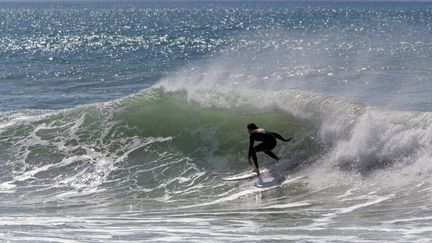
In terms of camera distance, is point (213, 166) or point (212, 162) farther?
point (212, 162)

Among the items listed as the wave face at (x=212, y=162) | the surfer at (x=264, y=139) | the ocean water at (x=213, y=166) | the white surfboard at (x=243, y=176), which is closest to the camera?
the ocean water at (x=213, y=166)

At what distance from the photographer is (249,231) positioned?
12.2 metres

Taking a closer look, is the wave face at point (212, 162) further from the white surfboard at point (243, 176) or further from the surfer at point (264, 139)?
the surfer at point (264, 139)

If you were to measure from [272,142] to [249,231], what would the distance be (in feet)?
16.5

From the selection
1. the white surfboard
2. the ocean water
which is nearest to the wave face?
the ocean water

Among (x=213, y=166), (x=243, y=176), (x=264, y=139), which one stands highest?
(x=264, y=139)

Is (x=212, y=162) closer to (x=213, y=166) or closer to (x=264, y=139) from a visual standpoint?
(x=213, y=166)

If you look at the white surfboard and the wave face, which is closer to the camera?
the wave face

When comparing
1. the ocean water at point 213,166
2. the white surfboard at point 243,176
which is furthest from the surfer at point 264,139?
the ocean water at point 213,166

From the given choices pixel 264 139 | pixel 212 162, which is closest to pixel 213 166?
pixel 212 162

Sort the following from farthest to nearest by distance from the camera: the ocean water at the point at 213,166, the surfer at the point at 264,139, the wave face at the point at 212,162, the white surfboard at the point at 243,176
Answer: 1. the surfer at the point at 264,139
2. the white surfboard at the point at 243,176
3. the wave face at the point at 212,162
4. the ocean water at the point at 213,166

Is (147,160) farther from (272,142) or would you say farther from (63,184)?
(272,142)

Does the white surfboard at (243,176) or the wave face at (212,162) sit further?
the white surfboard at (243,176)

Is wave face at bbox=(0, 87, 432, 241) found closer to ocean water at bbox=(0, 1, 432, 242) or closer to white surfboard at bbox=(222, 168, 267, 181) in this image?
ocean water at bbox=(0, 1, 432, 242)
